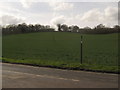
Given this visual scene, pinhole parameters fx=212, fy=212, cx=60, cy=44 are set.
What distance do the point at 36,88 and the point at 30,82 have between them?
1.08 meters

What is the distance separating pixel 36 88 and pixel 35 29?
81434 mm

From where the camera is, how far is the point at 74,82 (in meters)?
8.57

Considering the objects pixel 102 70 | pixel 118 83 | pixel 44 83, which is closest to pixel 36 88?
pixel 44 83

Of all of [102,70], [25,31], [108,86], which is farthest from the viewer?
[25,31]

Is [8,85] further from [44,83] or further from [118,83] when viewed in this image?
[118,83]

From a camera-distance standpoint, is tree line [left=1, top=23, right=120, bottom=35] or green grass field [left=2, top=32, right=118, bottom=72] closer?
green grass field [left=2, top=32, right=118, bottom=72]

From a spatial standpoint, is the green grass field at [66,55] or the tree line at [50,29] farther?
the tree line at [50,29]

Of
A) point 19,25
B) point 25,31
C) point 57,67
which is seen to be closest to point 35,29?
point 25,31

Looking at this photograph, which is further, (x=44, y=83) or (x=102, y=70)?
(x=102, y=70)

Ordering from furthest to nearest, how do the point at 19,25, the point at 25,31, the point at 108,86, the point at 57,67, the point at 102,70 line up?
1. the point at 19,25
2. the point at 25,31
3. the point at 57,67
4. the point at 102,70
5. the point at 108,86

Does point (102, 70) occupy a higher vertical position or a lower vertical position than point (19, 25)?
lower

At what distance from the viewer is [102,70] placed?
1152 centimetres

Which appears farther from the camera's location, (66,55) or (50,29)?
(50,29)

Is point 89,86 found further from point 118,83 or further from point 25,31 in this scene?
point 25,31
